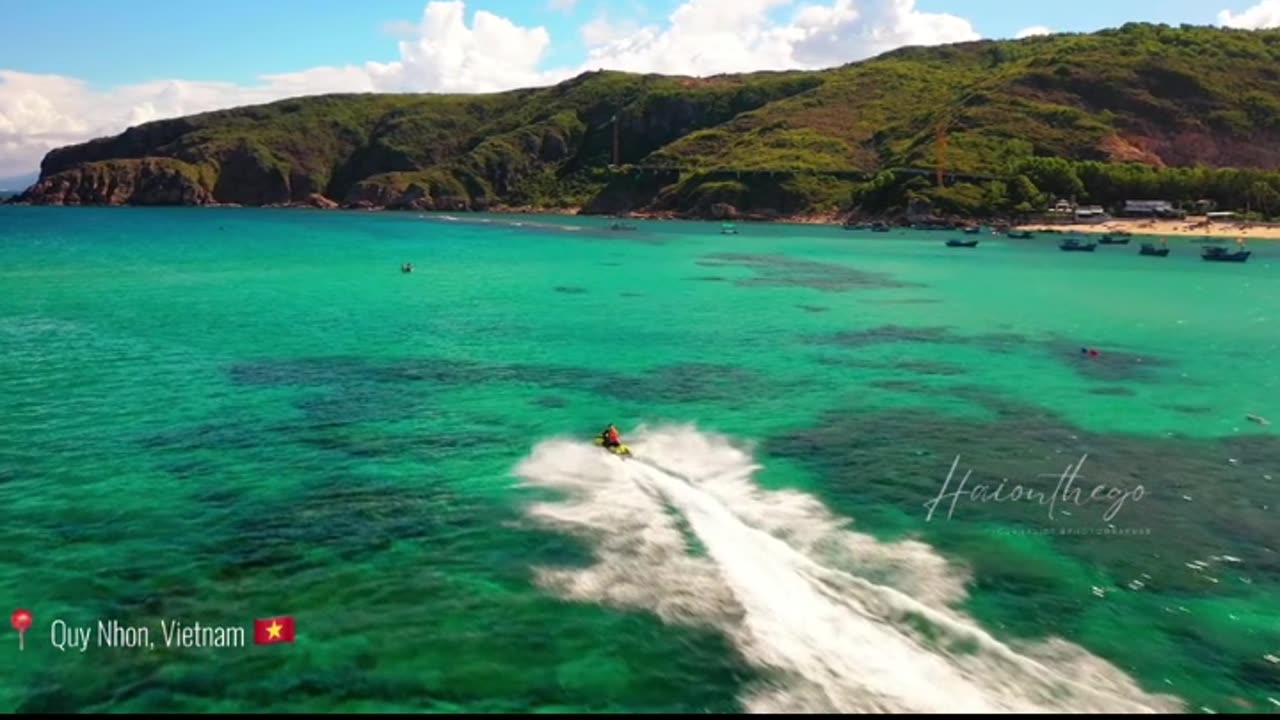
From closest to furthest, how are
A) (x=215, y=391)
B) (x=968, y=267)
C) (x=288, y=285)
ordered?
(x=215, y=391), (x=288, y=285), (x=968, y=267)

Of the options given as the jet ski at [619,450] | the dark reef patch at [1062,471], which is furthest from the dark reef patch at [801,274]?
the jet ski at [619,450]

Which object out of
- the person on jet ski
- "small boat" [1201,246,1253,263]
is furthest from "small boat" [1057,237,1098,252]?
the person on jet ski

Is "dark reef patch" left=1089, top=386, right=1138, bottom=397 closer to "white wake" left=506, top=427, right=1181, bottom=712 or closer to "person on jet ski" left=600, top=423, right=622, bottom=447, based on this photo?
"white wake" left=506, top=427, right=1181, bottom=712

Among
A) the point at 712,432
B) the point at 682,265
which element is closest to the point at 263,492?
the point at 712,432

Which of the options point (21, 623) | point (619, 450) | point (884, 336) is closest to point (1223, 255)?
point (884, 336)

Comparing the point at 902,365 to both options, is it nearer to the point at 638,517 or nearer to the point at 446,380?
the point at 446,380

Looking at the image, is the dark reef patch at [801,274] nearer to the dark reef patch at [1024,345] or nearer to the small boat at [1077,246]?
the dark reef patch at [1024,345]

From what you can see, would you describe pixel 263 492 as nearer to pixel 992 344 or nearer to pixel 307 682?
pixel 307 682
